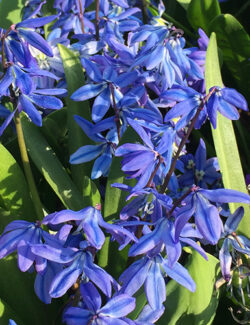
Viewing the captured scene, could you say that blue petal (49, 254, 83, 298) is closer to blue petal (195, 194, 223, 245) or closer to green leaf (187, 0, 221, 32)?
blue petal (195, 194, 223, 245)

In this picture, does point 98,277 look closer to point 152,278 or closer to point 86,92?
point 152,278

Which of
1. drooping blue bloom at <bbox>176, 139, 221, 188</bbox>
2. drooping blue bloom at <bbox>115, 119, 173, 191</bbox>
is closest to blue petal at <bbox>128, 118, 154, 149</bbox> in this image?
drooping blue bloom at <bbox>115, 119, 173, 191</bbox>

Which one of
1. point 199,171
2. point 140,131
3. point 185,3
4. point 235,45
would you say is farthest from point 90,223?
point 185,3

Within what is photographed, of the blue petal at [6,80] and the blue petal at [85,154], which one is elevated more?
the blue petal at [6,80]

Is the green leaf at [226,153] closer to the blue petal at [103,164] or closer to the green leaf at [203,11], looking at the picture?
the blue petal at [103,164]

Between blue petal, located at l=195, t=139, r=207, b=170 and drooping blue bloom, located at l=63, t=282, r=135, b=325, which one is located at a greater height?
drooping blue bloom, located at l=63, t=282, r=135, b=325

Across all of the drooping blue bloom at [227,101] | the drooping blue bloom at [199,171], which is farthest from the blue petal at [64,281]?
the drooping blue bloom at [199,171]
